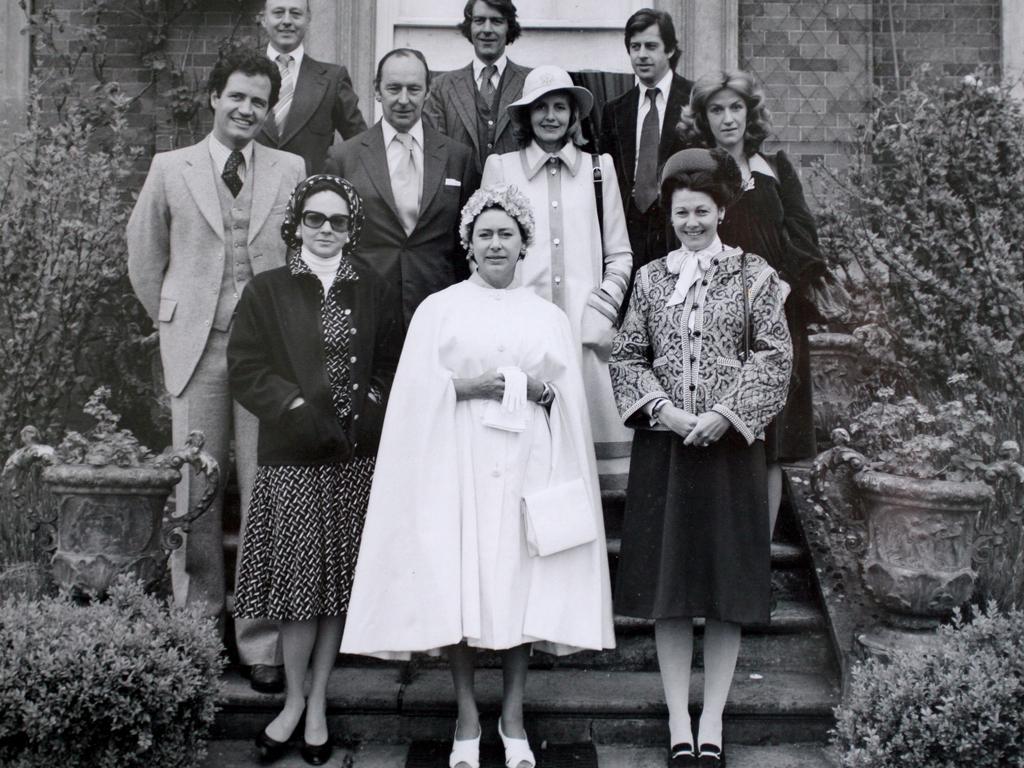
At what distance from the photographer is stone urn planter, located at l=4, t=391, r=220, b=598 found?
372 cm

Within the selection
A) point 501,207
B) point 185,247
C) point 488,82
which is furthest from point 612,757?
point 488,82

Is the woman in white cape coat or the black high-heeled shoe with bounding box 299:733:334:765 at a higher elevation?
the woman in white cape coat

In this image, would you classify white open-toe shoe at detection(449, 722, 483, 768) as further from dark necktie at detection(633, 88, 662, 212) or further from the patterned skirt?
dark necktie at detection(633, 88, 662, 212)

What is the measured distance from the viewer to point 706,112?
13.1 feet

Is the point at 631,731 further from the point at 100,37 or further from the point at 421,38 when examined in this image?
the point at 100,37

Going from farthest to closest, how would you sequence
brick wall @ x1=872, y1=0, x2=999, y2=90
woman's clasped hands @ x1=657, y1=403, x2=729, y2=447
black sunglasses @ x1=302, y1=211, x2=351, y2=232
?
brick wall @ x1=872, y1=0, x2=999, y2=90 < black sunglasses @ x1=302, y1=211, x2=351, y2=232 < woman's clasped hands @ x1=657, y1=403, x2=729, y2=447

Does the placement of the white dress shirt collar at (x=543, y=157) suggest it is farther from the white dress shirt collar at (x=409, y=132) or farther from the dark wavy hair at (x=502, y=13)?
the dark wavy hair at (x=502, y=13)

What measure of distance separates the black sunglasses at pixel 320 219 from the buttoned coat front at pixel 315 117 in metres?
1.01

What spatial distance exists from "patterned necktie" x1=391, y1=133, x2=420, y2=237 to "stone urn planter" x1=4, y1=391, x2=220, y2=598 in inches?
44.9

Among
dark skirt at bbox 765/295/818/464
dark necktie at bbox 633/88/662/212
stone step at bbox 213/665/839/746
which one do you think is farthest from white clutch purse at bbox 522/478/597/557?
dark necktie at bbox 633/88/662/212

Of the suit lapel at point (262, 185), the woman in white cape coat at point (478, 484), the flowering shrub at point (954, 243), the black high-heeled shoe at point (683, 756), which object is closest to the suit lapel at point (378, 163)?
the suit lapel at point (262, 185)

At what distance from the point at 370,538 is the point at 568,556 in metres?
0.63

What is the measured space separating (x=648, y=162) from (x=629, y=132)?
20 cm

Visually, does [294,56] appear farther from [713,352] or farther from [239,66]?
[713,352]
